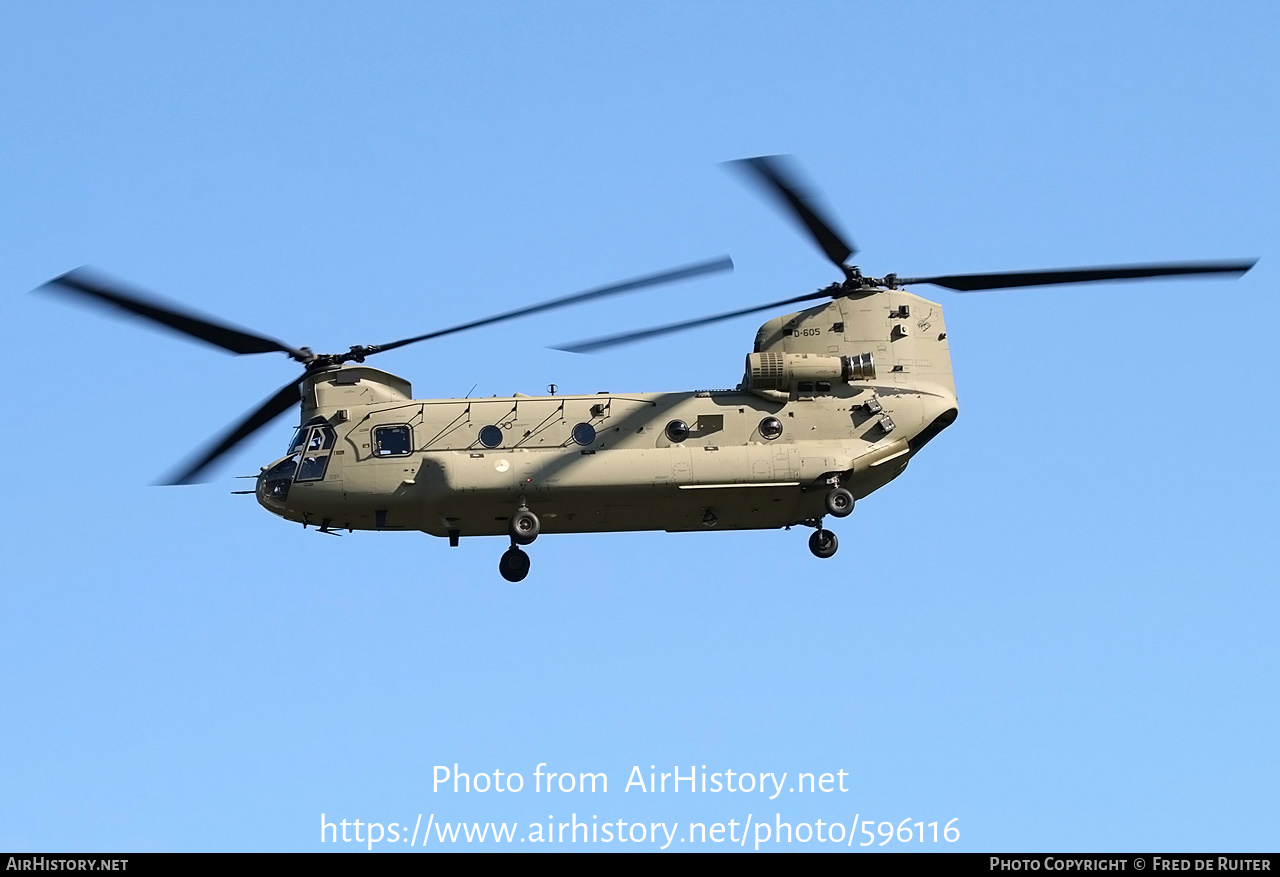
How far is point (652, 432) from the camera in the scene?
146 feet

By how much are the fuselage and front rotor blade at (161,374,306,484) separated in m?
0.56

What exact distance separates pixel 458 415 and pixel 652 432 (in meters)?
4.41

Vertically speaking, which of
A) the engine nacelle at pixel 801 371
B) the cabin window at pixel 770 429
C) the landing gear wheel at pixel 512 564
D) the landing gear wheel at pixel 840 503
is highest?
the engine nacelle at pixel 801 371

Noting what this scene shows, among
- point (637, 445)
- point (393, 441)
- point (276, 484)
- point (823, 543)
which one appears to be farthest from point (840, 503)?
point (276, 484)

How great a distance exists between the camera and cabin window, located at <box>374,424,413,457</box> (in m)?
44.6

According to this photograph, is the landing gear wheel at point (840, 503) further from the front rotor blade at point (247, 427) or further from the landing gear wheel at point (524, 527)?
the front rotor blade at point (247, 427)

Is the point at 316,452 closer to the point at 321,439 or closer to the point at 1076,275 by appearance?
the point at 321,439

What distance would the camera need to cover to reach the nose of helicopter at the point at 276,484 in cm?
4462

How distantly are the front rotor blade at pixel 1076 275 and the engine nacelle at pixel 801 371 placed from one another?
8.66 feet

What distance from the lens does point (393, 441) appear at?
1759 inches

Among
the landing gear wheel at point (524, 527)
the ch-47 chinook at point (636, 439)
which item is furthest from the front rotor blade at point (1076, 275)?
the landing gear wheel at point (524, 527)

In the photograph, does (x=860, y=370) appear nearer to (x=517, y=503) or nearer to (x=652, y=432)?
(x=652, y=432)
